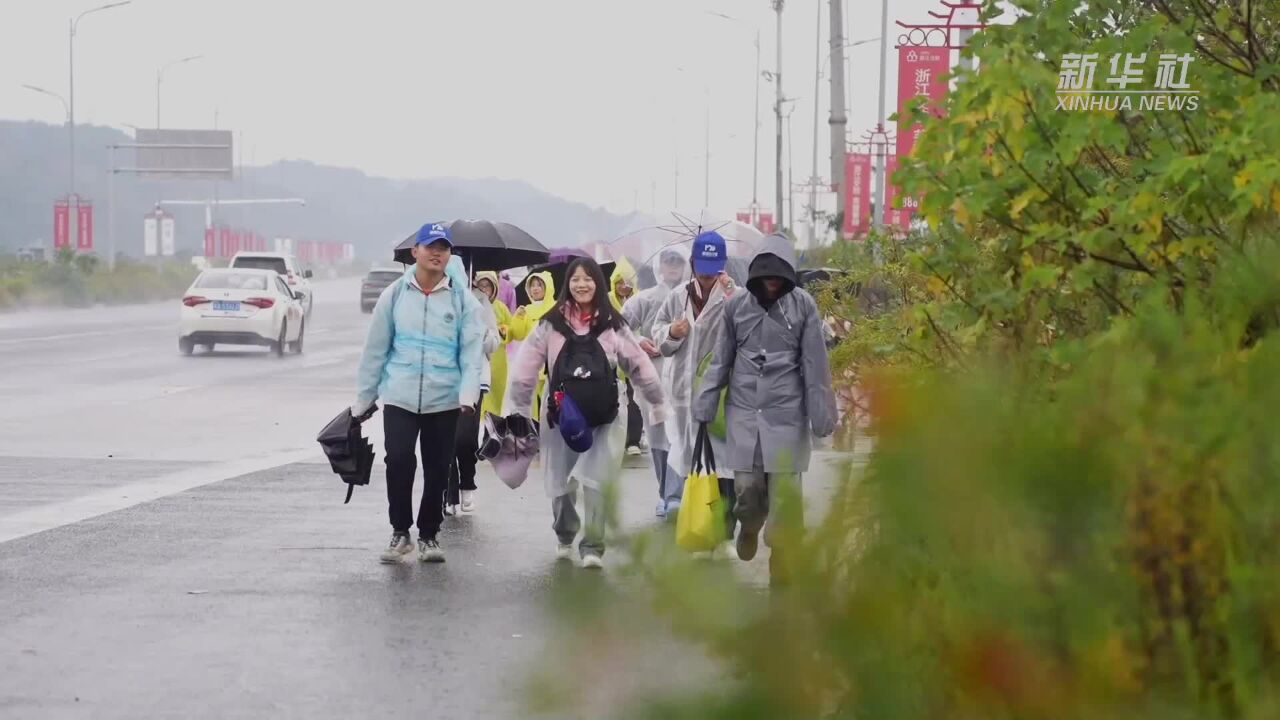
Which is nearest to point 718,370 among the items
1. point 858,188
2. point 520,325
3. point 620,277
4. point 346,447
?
point 346,447

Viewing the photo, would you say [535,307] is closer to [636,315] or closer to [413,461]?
[636,315]

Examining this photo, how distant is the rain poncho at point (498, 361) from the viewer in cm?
1343

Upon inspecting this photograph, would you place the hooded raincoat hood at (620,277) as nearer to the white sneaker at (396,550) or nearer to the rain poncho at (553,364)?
the rain poncho at (553,364)

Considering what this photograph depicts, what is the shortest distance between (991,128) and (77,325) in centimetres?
4288

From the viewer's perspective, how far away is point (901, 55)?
29734mm

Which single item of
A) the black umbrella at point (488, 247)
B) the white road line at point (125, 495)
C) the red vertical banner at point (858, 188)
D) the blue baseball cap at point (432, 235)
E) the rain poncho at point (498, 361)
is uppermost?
the red vertical banner at point (858, 188)

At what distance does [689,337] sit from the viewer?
11.5 metres

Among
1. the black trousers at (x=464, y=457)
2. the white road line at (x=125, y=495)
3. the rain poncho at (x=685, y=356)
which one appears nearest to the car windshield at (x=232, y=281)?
the white road line at (x=125, y=495)

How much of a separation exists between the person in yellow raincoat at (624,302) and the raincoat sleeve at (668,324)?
3.95 metres

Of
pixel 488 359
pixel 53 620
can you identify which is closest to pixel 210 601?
pixel 53 620

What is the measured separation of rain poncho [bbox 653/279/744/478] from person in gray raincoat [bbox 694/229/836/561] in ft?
0.71

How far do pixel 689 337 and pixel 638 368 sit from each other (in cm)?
98

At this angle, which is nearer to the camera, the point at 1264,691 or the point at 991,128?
the point at 1264,691

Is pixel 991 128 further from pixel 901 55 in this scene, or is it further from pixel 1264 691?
pixel 901 55
